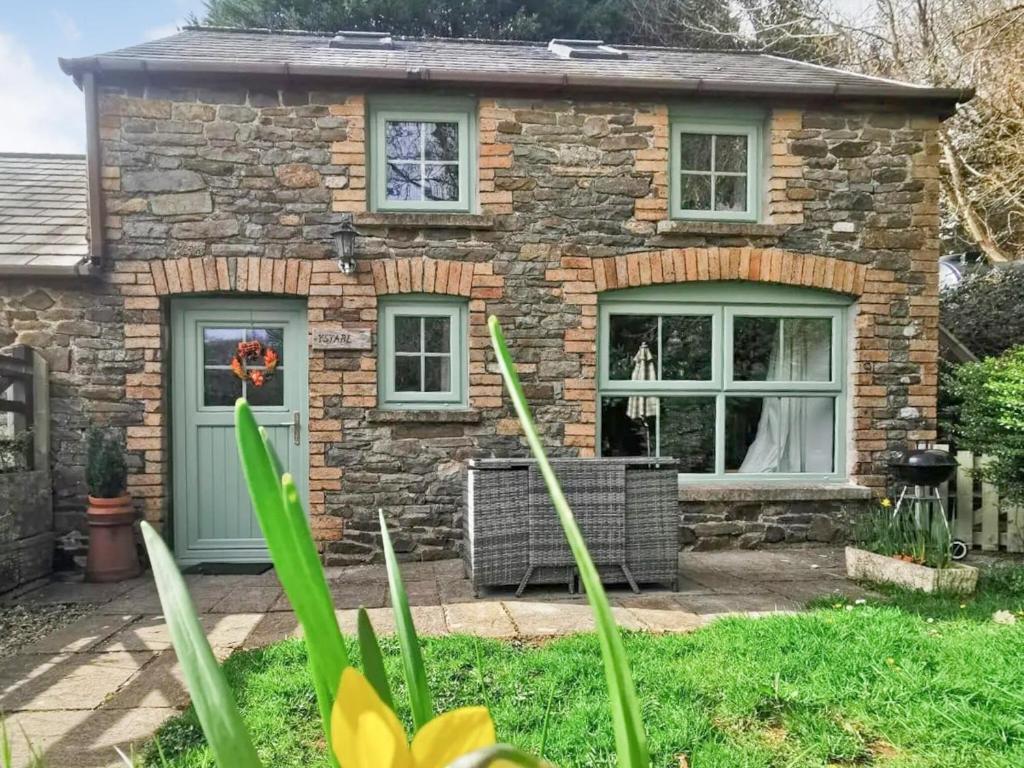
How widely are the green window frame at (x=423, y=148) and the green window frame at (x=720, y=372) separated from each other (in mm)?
1549

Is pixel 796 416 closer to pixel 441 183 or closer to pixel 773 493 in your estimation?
pixel 773 493

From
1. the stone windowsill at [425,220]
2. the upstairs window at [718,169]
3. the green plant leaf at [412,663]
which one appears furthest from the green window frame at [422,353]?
the green plant leaf at [412,663]

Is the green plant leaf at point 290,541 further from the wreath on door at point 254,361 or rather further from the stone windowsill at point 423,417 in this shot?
the wreath on door at point 254,361

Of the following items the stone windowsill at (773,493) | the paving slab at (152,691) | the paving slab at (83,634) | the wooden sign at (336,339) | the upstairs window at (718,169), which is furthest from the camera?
the upstairs window at (718,169)

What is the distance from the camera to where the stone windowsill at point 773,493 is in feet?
18.6

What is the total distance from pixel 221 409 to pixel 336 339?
1.15m

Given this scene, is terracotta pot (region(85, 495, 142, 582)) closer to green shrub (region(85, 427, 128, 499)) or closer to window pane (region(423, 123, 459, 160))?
green shrub (region(85, 427, 128, 499))

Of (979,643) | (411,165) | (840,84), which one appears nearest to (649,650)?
(979,643)

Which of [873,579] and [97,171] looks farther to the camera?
[97,171]

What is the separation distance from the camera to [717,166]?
5.96 meters

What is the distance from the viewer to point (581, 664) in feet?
9.47

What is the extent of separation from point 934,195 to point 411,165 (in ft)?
14.8

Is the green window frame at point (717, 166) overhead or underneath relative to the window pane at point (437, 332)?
overhead

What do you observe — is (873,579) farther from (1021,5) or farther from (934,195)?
(1021,5)
